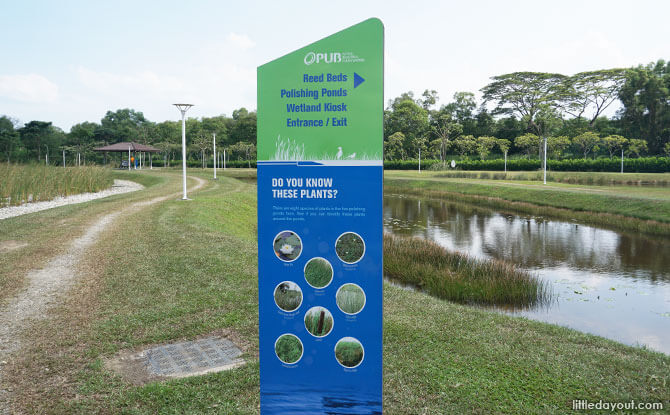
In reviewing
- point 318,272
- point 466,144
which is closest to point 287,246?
point 318,272

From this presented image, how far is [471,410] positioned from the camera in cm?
346

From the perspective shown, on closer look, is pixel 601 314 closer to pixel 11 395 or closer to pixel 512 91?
pixel 11 395

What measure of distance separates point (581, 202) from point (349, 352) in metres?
21.1

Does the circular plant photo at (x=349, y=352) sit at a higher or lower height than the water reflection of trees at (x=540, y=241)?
higher

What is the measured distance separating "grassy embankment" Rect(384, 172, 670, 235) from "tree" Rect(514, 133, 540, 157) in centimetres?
1852

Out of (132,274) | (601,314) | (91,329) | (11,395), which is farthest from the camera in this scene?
(601,314)

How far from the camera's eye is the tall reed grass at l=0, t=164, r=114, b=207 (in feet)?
51.3

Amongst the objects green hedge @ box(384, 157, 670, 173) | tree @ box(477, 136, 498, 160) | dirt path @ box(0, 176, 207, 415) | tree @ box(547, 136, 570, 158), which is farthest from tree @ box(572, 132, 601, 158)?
dirt path @ box(0, 176, 207, 415)

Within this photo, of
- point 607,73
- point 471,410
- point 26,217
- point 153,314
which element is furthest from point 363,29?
point 607,73

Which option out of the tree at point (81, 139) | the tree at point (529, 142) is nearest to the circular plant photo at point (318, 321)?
the tree at point (529, 142)

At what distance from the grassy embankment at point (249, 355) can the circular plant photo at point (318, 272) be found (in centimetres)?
140

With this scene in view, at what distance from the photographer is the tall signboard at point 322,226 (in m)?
2.58

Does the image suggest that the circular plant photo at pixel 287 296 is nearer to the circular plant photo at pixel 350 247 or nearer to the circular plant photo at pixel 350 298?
the circular plant photo at pixel 350 298

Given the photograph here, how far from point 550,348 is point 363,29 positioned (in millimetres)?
3760
